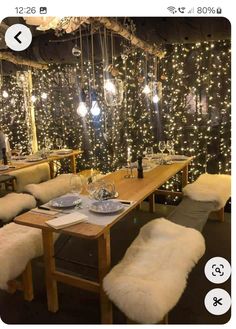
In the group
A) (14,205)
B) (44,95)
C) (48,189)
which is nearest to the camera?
(14,205)

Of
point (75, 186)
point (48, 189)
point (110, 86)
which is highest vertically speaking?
point (110, 86)

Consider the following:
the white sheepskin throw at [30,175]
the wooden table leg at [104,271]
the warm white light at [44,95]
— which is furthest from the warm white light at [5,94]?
the wooden table leg at [104,271]

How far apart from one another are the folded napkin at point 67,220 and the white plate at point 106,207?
9 cm

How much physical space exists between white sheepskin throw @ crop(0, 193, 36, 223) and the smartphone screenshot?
1 cm

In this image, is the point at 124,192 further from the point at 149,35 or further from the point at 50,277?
the point at 149,35

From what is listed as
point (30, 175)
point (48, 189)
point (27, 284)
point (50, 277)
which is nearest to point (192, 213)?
point (50, 277)

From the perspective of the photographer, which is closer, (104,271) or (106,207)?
(104,271)

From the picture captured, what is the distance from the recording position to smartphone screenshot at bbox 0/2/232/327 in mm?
1260

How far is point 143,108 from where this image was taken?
3.35 m

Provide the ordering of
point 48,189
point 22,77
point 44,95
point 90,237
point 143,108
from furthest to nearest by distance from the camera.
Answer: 1. point 44,95
2. point 22,77
3. point 143,108
4. point 48,189
5. point 90,237

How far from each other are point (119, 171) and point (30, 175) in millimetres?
1421

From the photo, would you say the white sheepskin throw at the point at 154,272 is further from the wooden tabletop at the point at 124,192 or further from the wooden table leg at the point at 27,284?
the wooden table leg at the point at 27,284

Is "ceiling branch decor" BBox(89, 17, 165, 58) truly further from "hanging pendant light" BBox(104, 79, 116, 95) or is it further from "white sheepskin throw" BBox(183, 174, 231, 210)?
"white sheepskin throw" BBox(183, 174, 231, 210)
